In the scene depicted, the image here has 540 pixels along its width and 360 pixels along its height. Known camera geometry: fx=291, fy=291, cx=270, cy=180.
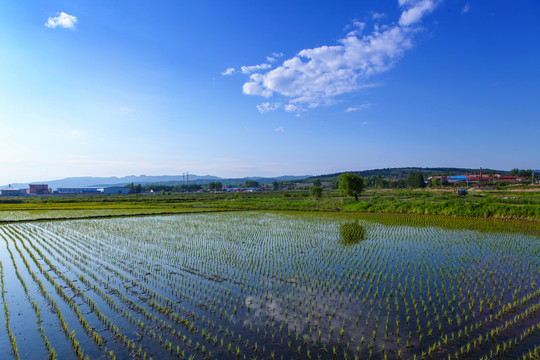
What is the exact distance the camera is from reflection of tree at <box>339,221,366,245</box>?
13391 millimetres

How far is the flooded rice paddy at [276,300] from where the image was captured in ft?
15.8

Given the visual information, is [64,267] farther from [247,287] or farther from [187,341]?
[187,341]

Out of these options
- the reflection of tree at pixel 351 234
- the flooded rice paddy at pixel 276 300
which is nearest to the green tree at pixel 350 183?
the reflection of tree at pixel 351 234

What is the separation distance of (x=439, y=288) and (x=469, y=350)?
9.41 ft

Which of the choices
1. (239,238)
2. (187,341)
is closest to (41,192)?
(239,238)

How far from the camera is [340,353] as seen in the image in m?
4.57

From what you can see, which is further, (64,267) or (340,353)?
(64,267)

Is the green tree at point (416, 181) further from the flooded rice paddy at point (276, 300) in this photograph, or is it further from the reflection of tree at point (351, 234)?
the flooded rice paddy at point (276, 300)

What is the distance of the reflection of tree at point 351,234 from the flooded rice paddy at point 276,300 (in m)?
0.73

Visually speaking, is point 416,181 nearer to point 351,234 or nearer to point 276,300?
point 351,234

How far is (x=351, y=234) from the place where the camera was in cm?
1519

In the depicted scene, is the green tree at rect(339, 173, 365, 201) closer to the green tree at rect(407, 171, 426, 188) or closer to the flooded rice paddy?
the flooded rice paddy

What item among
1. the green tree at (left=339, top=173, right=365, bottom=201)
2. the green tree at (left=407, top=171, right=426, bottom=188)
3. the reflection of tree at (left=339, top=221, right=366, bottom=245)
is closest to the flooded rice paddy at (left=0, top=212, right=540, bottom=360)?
the reflection of tree at (left=339, top=221, right=366, bottom=245)

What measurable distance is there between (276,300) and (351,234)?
9.41 meters
